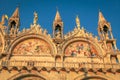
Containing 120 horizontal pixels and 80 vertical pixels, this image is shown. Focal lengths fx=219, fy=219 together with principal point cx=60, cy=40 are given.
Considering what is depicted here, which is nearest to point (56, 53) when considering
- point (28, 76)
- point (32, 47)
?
point (32, 47)

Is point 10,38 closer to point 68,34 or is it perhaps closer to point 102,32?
point 68,34

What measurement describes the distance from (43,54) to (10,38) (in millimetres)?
2751

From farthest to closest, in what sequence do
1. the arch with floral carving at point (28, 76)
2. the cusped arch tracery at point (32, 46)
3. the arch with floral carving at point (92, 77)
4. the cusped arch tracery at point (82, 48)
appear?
the cusped arch tracery at point (82, 48) < the cusped arch tracery at point (32, 46) < the arch with floral carving at point (92, 77) < the arch with floral carving at point (28, 76)

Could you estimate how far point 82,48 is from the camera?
16.5 metres

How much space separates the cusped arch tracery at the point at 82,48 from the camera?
16031 mm

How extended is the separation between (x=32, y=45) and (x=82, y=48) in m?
3.75

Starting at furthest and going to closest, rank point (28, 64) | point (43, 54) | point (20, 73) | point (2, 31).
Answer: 1. point (2, 31)
2. point (43, 54)
3. point (28, 64)
4. point (20, 73)

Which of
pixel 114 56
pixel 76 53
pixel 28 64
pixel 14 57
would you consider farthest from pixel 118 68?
pixel 14 57

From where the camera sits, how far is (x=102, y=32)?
17250 millimetres

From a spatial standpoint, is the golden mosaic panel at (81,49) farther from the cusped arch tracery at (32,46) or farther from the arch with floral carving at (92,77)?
the arch with floral carving at (92,77)

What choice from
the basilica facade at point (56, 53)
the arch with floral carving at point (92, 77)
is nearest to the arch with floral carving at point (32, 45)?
the basilica facade at point (56, 53)

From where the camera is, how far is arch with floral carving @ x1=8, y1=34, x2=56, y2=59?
1577cm

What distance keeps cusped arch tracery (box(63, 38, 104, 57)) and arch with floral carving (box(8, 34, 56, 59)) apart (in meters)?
1.14

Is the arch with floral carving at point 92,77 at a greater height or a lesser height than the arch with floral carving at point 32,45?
lesser
